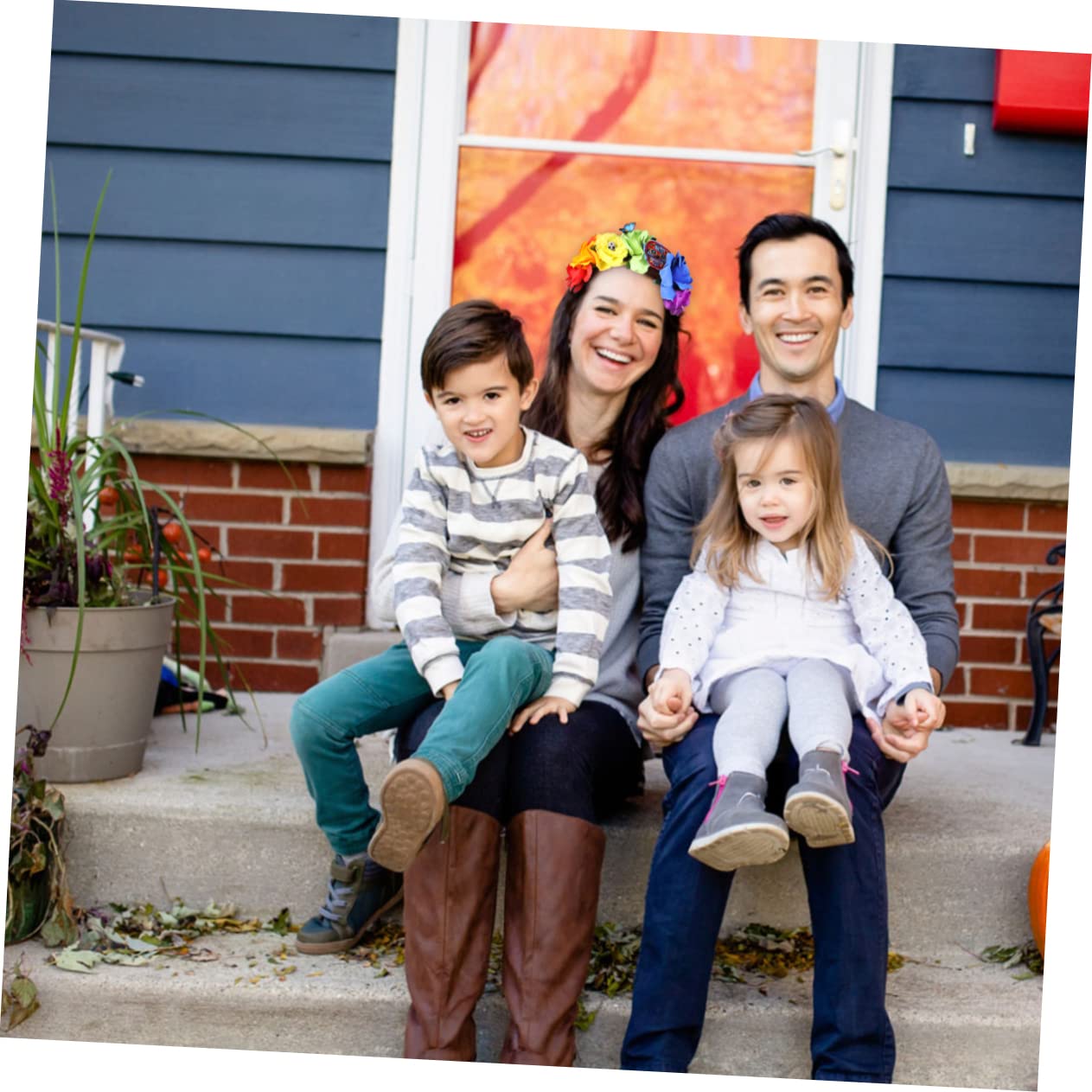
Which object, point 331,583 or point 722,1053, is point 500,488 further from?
point 331,583

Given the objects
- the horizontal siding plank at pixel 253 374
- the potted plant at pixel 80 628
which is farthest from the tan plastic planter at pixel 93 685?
the horizontal siding plank at pixel 253 374

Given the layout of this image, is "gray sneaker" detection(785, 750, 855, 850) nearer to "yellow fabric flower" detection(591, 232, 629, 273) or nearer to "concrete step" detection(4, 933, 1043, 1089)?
"concrete step" detection(4, 933, 1043, 1089)

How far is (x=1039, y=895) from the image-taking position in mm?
2082

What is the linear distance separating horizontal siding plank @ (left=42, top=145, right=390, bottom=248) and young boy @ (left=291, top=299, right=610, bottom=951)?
1.22 metres

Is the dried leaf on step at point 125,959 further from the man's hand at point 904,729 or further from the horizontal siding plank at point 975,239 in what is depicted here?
the horizontal siding plank at point 975,239

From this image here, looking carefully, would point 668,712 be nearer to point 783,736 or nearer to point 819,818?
point 783,736

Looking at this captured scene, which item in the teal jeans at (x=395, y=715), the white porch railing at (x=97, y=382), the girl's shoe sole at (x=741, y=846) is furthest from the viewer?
the white porch railing at (x=97, y=382)

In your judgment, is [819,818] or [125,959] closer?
[819,818]

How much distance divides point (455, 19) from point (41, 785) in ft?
6.75

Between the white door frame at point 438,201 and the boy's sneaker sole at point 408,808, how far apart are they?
1498 millimetres

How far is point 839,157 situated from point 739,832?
81.8 inches

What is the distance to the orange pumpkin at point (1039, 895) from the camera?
2076 mm

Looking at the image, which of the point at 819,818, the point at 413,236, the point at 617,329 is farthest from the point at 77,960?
the point at 413,236

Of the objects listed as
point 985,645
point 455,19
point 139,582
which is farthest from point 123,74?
point 985,645
